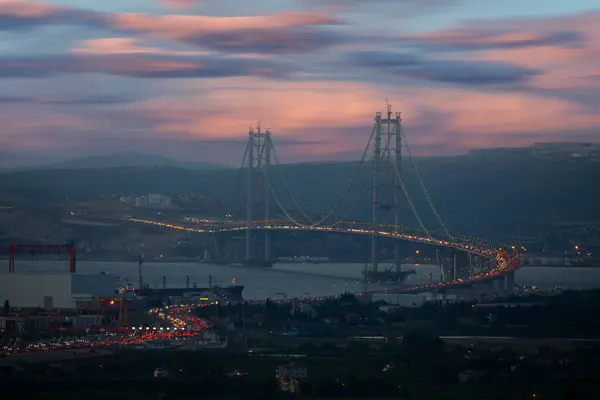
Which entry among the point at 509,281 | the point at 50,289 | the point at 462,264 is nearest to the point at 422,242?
the point at 462,264

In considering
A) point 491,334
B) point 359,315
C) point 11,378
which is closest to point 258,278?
point 359,315

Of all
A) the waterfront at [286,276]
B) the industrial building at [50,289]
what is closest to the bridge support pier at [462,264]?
the waterfront at [286,276]

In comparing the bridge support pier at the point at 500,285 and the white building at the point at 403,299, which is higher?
the bridge support pier at the point at 500,285

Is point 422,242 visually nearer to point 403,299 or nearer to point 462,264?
point 462,264

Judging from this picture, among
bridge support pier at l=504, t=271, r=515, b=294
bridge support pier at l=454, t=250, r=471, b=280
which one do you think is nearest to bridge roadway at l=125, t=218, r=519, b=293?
bridge support pier at l=504, t=271, r=515, b=294

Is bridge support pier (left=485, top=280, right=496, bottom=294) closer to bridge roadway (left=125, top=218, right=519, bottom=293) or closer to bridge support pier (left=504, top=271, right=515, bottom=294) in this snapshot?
bridge roadway (left=125, top=218, right=519, bottom=293)

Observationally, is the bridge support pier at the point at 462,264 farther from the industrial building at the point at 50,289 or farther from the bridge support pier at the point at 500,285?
the industrial building at the point at 50,289
